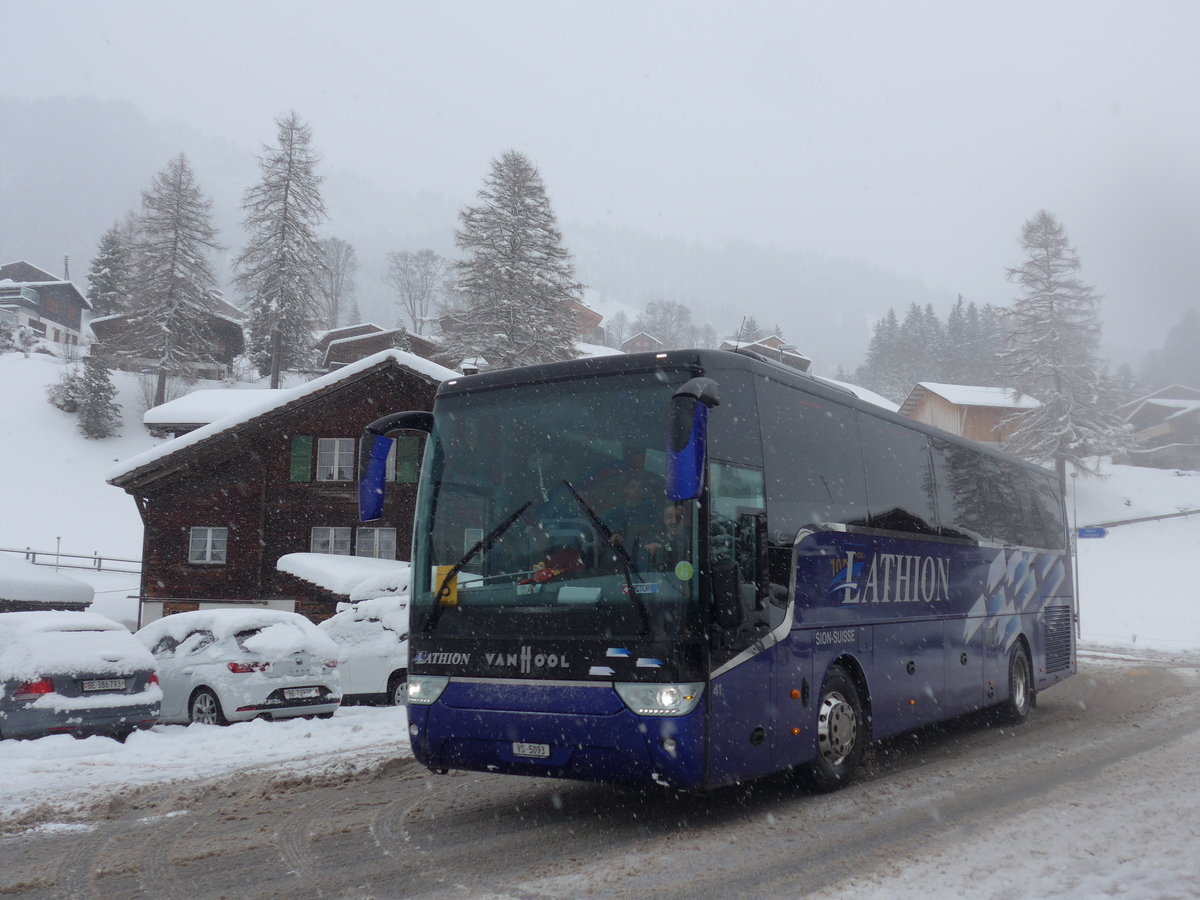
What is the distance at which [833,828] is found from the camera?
285 inches

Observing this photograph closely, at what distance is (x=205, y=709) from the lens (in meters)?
13.4

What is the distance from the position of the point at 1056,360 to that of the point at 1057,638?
43.2 metres

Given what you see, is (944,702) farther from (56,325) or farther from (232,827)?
(56,325)

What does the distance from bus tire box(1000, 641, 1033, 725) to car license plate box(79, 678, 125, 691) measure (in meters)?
10.6

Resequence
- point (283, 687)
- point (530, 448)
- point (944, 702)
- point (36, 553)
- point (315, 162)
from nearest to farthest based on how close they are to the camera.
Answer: point (530, 448) → point (944, 702) → point (283, 687) → point (36, 553) → point (315, 162)

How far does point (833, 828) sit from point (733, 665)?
136cm

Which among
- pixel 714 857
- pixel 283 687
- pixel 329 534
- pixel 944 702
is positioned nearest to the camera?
pixel 714 857

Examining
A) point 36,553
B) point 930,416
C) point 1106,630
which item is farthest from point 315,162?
point 1106,630

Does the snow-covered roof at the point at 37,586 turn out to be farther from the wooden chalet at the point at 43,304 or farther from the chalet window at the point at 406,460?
the wooden chalet at the point at 43,304

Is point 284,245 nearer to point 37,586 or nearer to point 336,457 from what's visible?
point 336,457

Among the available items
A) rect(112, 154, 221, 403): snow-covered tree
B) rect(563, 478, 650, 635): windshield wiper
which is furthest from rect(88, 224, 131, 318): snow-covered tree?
rect(563, 478, 650, 635): windshield wiper

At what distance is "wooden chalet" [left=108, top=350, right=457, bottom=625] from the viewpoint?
3297 centimetres

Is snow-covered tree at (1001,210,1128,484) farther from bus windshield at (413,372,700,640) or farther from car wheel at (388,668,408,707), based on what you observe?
bus windshield at (413,372,700,640)

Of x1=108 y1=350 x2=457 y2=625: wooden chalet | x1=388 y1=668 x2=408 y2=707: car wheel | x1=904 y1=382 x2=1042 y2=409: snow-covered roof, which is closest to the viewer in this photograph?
x1=388 y1=668 x2=408 y2=707: car wheel
